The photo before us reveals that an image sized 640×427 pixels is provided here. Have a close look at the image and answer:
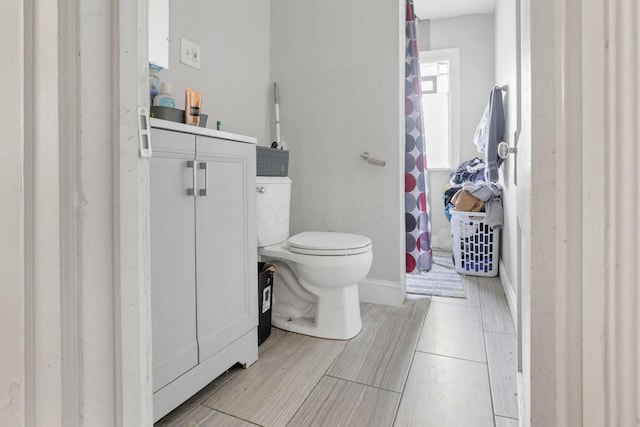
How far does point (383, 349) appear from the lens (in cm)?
154

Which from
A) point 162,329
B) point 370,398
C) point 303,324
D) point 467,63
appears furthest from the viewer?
point 467,63

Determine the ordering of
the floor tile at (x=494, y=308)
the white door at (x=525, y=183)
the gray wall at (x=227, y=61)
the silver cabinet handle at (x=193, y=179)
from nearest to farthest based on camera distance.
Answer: the white door at (x=525, y=183) → the silver cabinet handle at (x=193, y=179) → the gray wall at (x=227, y=61) → the floor tile at (x=494, y=308)

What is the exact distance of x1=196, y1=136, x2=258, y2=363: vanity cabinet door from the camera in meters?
1.17

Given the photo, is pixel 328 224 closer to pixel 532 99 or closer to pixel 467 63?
pixel 532 99

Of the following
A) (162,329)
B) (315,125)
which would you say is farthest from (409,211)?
(162,329)

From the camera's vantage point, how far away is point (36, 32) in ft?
1.64

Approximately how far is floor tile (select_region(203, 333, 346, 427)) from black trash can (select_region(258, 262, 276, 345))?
85mm

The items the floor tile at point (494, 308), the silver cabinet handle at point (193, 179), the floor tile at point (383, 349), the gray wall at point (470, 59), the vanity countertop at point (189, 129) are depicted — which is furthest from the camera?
the gray wall at point (470, 59)

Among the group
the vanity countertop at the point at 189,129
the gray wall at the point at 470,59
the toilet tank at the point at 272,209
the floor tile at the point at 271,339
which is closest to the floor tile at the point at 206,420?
the floor tile at the point at 271,339

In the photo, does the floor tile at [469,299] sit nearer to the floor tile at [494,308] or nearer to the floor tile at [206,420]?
the floor tile at [494,308]

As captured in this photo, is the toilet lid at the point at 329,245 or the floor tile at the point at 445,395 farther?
the toilet lid at the point at 329,245

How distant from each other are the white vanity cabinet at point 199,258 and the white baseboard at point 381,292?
908 millimetres

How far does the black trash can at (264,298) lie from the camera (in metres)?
1.60

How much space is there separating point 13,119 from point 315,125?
1832 mm
